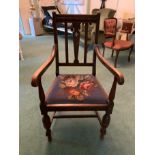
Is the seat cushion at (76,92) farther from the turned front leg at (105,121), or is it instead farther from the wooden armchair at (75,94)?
the turned front leg at (105,121)

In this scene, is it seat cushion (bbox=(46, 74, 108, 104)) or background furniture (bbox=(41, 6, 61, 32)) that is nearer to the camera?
seat cushion (bbox=(46, 74, 108, 104))

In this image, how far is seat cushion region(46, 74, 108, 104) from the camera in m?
1.25

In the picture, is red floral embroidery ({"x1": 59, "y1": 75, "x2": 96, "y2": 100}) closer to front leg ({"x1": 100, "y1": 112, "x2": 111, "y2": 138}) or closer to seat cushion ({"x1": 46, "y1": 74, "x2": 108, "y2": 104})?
seat cushion ({"x1": 46, "y1": 74, "x2": 108, "y2": 104})

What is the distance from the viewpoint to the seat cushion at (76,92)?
4.09 ft

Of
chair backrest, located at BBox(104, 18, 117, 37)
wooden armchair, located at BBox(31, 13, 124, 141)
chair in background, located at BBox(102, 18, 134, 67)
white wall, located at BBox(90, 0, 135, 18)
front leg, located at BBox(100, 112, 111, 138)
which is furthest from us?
white wall, located at BBox(90, 0, 135, 18)

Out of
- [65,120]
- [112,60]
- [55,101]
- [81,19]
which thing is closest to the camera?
[55,101]

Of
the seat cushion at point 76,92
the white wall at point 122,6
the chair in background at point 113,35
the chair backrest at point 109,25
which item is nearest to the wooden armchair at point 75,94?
the seat cushion at point 76,92

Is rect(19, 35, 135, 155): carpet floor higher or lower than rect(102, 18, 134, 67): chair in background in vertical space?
lower

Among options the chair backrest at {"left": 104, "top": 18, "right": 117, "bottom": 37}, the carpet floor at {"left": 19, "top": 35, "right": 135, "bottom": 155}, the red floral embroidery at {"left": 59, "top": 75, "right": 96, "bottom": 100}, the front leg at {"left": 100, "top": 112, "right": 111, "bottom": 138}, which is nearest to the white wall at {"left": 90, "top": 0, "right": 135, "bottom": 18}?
the chair backrest at {"left": 104, "top": 18, "right": 117, "bottom": 37}

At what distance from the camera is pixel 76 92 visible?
133 cm
